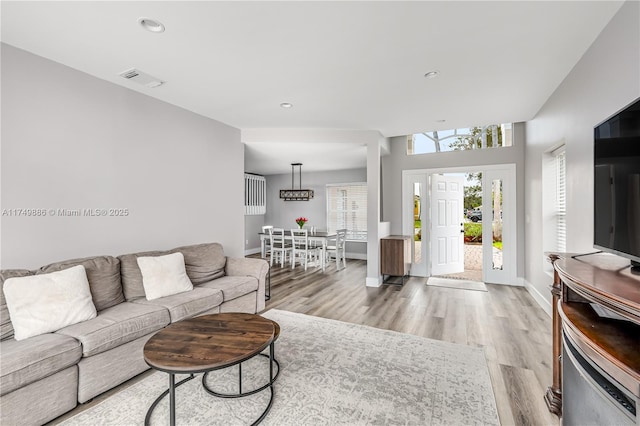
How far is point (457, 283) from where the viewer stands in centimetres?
505

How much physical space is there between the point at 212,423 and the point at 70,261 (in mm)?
1859

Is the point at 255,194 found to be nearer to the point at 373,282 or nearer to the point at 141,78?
the point at 373,282

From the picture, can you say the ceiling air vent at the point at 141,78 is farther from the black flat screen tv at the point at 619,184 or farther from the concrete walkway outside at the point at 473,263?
the concrete walkway outside at the point at 473,263

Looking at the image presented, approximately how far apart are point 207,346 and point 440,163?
4.90 m

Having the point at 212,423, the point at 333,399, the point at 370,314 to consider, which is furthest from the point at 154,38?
the point at 370,314

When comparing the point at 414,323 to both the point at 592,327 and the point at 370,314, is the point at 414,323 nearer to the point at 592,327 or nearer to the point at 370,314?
the point at 370,314

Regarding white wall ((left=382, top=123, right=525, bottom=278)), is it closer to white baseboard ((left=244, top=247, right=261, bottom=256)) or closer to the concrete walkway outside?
the concrete walkway outside

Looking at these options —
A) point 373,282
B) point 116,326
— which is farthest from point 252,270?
point 373,282

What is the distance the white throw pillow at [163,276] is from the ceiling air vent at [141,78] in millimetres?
1762

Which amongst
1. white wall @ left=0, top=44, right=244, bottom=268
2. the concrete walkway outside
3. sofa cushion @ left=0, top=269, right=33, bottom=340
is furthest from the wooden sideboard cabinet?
sofa cushion @ left=0, top=269, right=33, bottom=340

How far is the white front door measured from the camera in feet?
18.0

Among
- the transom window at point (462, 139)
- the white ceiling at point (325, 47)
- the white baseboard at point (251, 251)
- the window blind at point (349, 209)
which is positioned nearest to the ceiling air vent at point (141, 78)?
the white ceiling at point (325, 47)

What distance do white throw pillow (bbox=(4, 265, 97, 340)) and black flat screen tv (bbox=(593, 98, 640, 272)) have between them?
11.0 ft

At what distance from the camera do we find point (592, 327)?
1.20m
